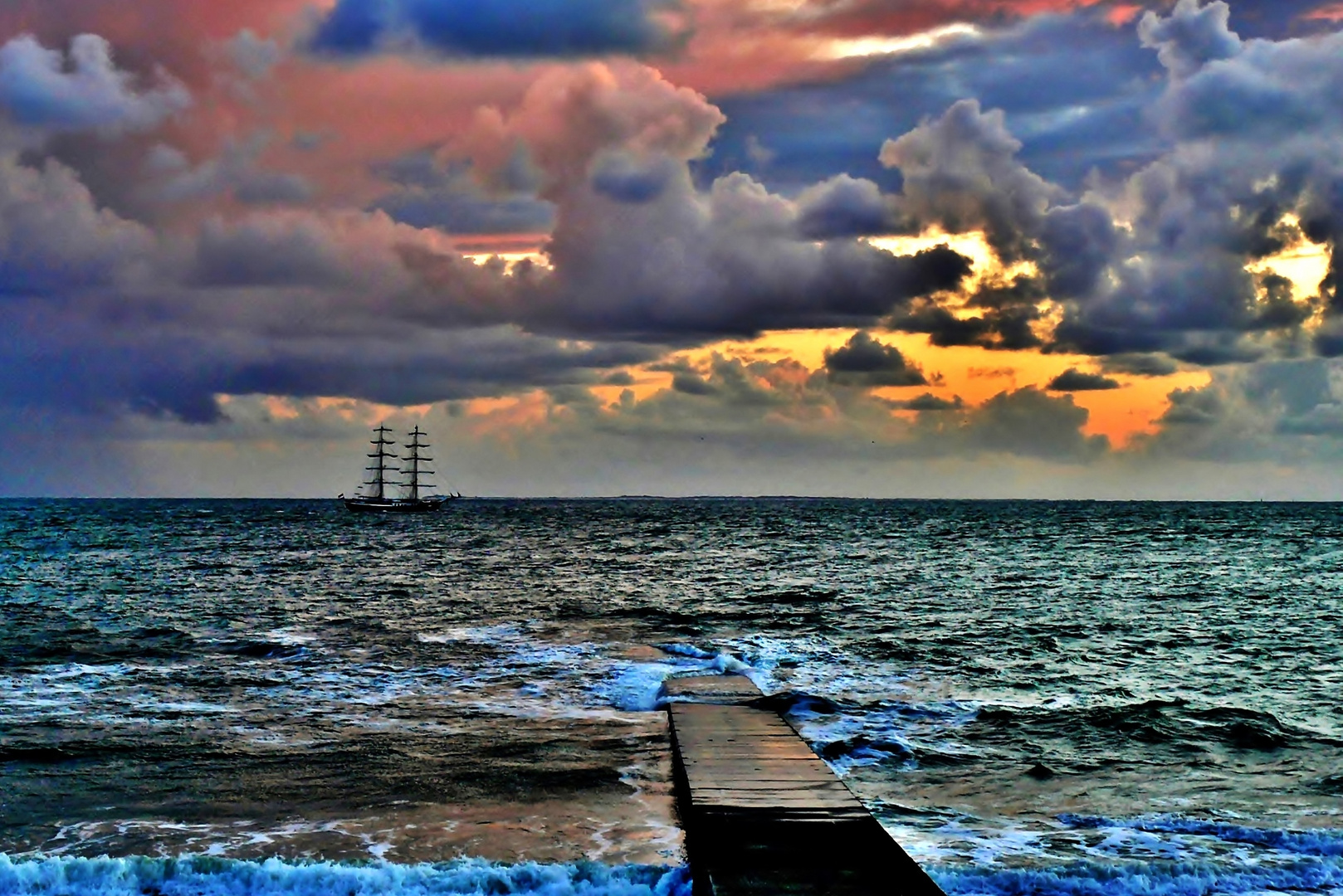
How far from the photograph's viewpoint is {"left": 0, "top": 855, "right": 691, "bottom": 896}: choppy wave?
1126cm

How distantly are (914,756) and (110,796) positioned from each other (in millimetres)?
12455

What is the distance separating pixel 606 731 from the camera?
19375 mm

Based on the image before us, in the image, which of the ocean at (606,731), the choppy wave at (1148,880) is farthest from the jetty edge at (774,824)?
the choppy wave at (1148,880)

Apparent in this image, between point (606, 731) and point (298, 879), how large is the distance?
27.9 feet

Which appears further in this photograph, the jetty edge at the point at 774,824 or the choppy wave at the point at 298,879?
the choppy wave at the point at 298,879

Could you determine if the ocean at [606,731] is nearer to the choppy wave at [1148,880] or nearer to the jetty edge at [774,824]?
the choppy wave at [1148,880]

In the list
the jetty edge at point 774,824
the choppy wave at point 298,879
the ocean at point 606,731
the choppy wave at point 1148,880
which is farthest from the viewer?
the ocean at point 606,731

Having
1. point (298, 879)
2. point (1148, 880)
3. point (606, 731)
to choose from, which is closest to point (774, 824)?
point (1148, 880)

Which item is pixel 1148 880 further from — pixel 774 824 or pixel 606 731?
pixel 606 731

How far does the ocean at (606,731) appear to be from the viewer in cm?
1230

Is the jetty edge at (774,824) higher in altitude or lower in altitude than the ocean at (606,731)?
higher

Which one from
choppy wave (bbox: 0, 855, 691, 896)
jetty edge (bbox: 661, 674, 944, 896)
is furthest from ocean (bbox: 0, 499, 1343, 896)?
jetty edge (bbox: 661, 674, 944, 896)

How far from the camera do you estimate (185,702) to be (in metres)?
21.7

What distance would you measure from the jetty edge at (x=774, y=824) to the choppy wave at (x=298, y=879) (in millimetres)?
916
